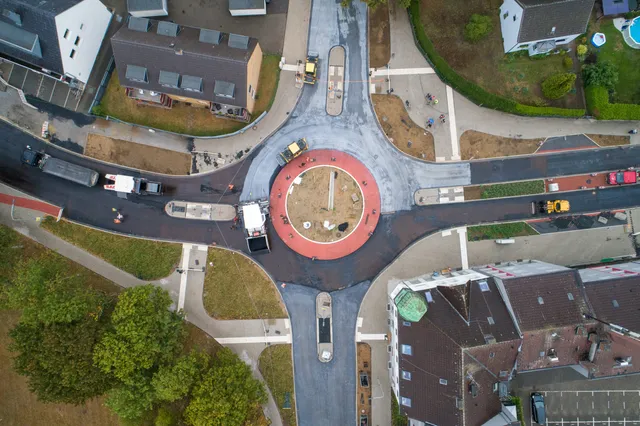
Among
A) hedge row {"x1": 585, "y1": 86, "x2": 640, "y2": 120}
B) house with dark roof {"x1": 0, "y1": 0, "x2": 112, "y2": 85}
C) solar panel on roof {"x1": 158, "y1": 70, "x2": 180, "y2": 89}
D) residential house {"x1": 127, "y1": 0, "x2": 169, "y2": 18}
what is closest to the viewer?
house with dark roof {"x1": 0, "y1": 0, "x2": 112, "y2": 85}

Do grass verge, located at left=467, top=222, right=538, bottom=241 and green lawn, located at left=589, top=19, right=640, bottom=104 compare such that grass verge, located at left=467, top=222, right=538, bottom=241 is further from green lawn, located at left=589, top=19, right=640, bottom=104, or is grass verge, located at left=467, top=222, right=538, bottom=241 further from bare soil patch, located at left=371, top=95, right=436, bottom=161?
green lawn, located at left=589, top=19, right=640, bottom=104

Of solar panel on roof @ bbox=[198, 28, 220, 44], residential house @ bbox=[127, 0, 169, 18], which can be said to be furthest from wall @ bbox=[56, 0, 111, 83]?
solar panel on roof @ bbox=[198, 28, 220, 44]

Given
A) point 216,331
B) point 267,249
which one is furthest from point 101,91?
point 216,331

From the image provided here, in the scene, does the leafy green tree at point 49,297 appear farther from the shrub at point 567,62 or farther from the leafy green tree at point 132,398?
the shrub at point 567,62

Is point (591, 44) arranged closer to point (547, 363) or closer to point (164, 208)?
point (547, 363)

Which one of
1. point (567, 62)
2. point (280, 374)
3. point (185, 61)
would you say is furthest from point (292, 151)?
point (567, 62)

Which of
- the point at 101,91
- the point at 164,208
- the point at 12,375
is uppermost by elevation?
the point at 101,91

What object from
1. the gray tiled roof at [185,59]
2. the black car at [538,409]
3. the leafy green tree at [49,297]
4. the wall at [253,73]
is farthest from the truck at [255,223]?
the black car at [538,409]

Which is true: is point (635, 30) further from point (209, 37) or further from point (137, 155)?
point (137, 155)
